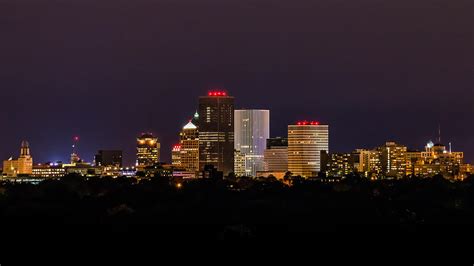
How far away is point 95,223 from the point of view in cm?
8369

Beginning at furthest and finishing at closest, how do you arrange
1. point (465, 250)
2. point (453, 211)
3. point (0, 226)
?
point (453, 211), point (0, 226), point (465, 250)

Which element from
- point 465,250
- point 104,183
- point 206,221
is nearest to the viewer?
point 465,250

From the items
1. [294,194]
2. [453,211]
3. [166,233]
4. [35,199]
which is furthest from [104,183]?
[166,233]

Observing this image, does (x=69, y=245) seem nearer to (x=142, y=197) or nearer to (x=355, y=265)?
(x=355, y=265)

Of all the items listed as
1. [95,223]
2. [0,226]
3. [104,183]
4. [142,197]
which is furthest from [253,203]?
[104,183]

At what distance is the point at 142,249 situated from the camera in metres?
70.8

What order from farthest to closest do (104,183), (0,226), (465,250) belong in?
Result: (104,183), (0,226), (465,250)

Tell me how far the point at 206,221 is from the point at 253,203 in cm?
1846

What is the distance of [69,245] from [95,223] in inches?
517

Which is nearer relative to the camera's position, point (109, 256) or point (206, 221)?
point (109, 256)

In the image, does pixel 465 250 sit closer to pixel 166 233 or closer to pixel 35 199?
pixel 166 233

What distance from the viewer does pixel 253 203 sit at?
10538cm

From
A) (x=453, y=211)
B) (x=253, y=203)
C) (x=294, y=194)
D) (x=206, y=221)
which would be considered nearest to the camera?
(x=206, y=221)

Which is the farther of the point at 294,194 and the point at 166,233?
the point at 294,194
